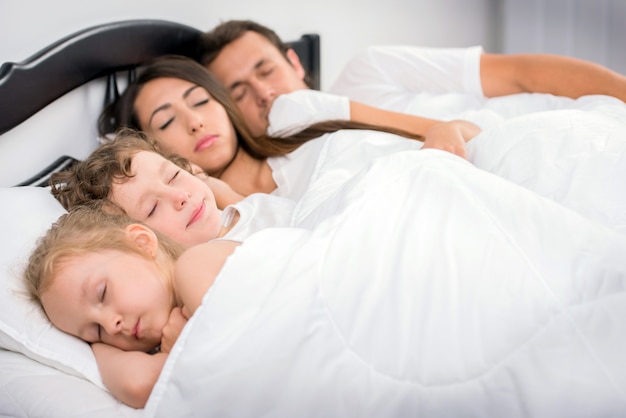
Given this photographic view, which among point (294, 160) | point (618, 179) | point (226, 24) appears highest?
point (226, 24)

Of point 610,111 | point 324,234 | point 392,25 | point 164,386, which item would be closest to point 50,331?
point 164,386

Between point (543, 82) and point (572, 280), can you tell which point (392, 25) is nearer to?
point (543, 82)

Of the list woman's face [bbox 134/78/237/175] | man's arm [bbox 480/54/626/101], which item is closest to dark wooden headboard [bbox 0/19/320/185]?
woman's face [bbox 134/78/237/175]

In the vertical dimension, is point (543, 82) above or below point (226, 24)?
below

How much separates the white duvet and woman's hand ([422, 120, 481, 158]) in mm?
499

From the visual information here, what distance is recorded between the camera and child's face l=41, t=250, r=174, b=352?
3.09 feet

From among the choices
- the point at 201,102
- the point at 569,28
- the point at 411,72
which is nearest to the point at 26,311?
the point at 201,102

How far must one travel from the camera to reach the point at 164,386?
0.81m

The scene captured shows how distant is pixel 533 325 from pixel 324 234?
0.30 meters

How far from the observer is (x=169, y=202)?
122 cm

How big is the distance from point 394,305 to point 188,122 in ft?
3.33

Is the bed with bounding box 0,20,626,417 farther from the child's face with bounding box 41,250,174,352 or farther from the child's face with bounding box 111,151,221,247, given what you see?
the child's face with bounding box 111,151,221,247

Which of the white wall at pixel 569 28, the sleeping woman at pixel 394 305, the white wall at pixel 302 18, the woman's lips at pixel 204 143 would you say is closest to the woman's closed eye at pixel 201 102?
the woman's lips at pixel 204 143

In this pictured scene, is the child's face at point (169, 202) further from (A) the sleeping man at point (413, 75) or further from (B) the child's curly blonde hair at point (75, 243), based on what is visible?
(A) the sleeping man at point (413, 75)
